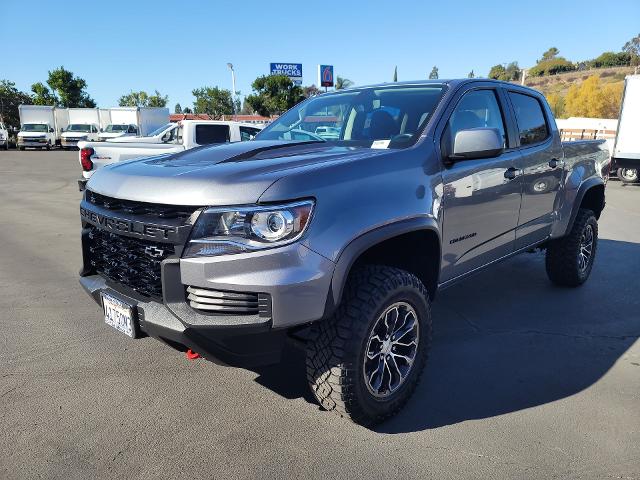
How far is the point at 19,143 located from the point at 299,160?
118ft

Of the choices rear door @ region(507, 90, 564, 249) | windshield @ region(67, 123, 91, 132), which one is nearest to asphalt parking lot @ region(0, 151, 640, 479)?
rear door @ region(507, 90, 564, 249)

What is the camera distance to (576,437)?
2.62 m

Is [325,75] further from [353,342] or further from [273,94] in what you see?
[353,342]

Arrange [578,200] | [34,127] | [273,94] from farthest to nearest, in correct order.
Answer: [273,94]
[34,127]
[578,200]

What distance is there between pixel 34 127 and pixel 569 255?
3621 centimetres

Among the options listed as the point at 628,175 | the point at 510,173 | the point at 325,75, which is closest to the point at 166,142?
the point at 510,173

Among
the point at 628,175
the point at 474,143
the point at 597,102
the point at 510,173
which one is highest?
the point at 597,102

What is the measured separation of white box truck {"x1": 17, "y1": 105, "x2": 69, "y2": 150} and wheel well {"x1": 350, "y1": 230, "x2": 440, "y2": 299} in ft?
115

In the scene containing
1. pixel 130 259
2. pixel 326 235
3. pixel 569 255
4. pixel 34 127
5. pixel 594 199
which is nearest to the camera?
pixel 326 235

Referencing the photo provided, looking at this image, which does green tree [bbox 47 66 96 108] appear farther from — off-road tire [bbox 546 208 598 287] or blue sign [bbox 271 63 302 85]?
off-road tire [bbox 546 208 598 287]

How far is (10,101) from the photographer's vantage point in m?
48.3

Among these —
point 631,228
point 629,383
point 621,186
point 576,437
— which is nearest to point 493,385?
point 576,437

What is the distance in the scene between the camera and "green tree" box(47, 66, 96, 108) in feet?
151

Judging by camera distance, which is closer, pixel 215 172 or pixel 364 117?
pixel 215 172
